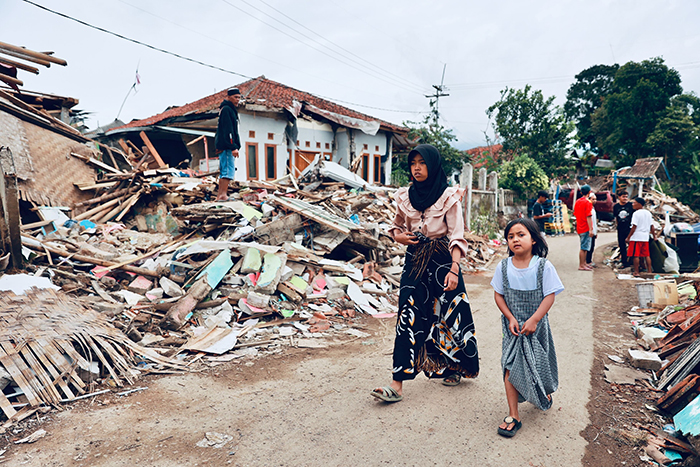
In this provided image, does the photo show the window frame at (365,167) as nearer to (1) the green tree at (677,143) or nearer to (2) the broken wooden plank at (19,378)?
(2) the broken wooden plank at (19,378)

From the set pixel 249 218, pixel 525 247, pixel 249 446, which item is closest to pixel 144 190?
pixel 249 218

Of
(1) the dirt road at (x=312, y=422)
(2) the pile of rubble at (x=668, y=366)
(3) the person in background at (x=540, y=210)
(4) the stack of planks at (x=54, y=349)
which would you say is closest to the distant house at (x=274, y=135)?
(3) the person in background at (x=540, y=210)

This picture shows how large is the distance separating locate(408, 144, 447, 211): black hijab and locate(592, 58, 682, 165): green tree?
3030 centimetres

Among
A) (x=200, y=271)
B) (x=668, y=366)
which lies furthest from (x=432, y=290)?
(x=200, y=271)

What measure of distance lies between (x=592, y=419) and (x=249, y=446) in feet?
7.88

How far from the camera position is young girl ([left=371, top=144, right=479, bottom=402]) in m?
2.96

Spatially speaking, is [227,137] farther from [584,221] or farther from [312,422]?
[584,221]

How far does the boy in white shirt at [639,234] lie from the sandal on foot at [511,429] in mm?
6764

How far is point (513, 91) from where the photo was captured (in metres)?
26.0

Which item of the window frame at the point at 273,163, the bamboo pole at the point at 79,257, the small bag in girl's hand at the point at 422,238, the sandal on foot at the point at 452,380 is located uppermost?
the window frame at the point at 273,163

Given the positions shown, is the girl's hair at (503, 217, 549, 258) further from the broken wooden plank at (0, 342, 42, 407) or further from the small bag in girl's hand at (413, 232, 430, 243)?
the broken wooden plank at (0, 342, 42, 407)

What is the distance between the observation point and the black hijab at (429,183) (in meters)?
2.96

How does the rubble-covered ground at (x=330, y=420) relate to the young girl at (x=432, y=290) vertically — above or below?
below

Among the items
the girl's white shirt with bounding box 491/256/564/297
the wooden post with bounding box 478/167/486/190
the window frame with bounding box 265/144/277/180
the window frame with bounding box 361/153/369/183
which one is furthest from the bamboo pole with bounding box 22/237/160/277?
the window frame with bounding box 361/153/369/183
